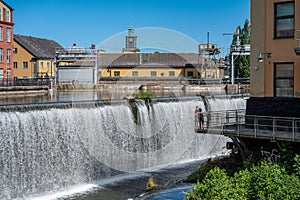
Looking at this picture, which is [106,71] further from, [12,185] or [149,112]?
[12,185]

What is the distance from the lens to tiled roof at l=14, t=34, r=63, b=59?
70625 mm

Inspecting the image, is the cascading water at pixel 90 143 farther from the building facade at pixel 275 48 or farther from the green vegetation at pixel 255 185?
→ the building facade at pixel 275 48

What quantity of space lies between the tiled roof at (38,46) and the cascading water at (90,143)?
43.6 metres

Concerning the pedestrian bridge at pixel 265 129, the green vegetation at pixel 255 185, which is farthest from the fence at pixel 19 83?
the green vegetation at pixel 255 185

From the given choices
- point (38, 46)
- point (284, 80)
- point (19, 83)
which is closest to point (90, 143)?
point (284, 80)

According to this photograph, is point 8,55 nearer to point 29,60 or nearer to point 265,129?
point 29,60

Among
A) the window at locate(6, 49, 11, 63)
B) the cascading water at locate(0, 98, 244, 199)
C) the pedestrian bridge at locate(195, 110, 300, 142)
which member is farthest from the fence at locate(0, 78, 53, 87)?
the pedestrian bridge at locate(195, 110, 300, 142)

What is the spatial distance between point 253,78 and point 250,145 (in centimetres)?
269

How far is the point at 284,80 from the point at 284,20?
2246mm

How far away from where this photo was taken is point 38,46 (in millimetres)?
73875

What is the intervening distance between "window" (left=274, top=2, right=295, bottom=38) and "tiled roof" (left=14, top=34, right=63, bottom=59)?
56143 mm

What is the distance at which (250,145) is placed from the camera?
18219 millimetres

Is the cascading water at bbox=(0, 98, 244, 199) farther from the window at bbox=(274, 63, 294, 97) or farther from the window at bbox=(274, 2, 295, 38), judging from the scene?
the window at bbox=(274, 2, 295, 38)

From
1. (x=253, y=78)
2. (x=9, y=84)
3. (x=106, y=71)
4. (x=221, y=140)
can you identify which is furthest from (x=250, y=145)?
(x=106, y=71)
